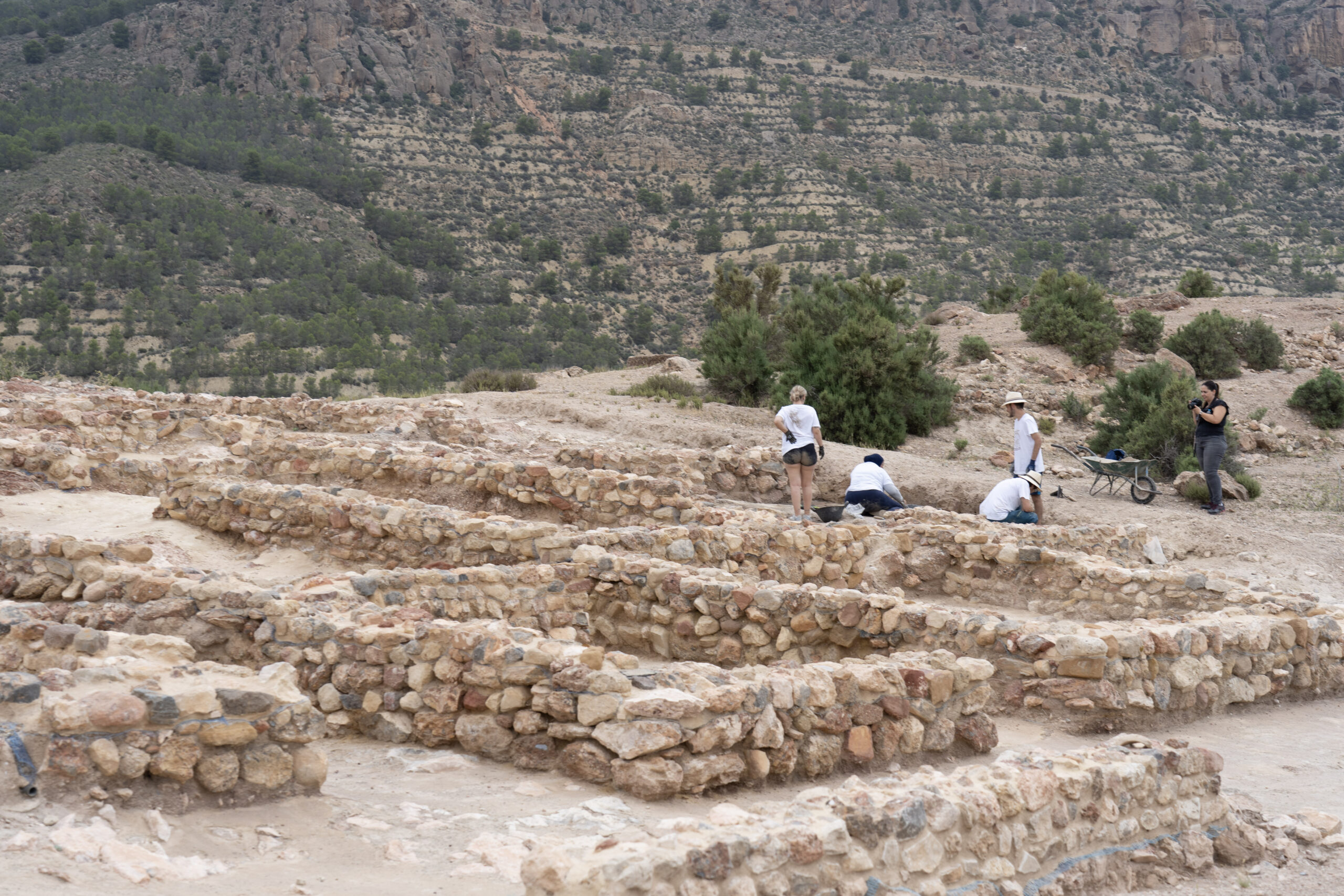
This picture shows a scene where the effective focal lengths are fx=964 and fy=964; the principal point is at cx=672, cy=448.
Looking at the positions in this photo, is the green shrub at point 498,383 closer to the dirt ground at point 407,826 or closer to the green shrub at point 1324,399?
the green shrub at point 1324,399

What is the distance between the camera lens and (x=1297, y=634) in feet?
21.5

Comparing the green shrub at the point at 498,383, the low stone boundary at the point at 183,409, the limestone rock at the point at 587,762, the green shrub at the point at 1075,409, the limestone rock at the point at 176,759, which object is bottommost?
the green shrub at the point at 498,383

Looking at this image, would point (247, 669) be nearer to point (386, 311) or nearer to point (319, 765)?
point (319, 765)

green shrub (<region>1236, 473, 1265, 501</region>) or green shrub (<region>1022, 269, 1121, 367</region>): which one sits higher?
green shrub (<region>1022, 269, 1121, 367</region>)

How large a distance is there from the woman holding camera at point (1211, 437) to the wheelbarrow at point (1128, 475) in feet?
2.69

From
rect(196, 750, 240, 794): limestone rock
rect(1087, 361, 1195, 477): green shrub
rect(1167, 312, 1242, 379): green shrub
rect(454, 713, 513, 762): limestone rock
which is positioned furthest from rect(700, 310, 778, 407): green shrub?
rect(196, 750, 240, 794): limestone rock

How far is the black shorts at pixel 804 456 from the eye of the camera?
36.8 ft

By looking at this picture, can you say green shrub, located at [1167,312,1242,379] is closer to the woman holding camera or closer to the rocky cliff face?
the woman holding camera

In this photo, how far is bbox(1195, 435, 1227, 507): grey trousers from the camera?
479 inches

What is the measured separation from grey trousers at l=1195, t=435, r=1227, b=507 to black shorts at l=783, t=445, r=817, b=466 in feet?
16.7

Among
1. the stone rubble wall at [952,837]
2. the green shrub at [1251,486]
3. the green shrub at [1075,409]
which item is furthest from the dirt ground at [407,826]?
the green shrub at [1075,409]

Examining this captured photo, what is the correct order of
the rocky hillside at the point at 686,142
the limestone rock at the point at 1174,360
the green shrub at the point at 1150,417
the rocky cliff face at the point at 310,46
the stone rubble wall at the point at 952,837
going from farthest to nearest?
the rocky cliff face at the point at 310,46, the rocky hillside at the point at 686,142, the limestone rock at the point at 1174,360, the green shrub at the point at 1150,417, the stone rubble wall at the point at 952,837

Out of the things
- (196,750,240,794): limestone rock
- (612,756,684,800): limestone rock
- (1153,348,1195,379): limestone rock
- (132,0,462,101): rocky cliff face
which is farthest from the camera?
(132,0,462,101): rocky cliff face

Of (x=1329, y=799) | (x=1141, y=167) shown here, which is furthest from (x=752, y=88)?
(x=1329, y=799)
